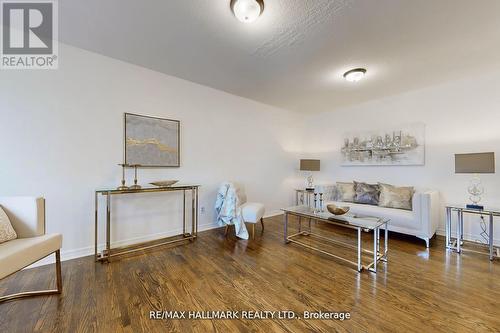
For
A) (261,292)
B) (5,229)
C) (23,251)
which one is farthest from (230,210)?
(5,229)

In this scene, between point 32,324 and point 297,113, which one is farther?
point 297,113

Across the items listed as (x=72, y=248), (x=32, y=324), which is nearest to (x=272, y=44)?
(x=32, y=324)

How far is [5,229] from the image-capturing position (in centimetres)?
166

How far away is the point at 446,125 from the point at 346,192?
6.26 feet

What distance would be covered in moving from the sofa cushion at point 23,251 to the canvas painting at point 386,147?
484 centimetres

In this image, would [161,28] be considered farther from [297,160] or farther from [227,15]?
[297,160]

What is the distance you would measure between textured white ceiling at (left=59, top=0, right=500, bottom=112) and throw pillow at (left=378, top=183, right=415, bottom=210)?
5.80 feet

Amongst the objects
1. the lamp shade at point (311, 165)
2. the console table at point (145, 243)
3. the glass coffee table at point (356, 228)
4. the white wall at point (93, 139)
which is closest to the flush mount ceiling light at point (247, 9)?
the white wall at point (93, 139)

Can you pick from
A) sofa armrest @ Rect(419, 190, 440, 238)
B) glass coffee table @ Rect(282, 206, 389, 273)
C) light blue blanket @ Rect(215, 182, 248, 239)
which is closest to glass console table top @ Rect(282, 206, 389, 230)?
glass coffee table @ Rect(282, 206, 389, 273)

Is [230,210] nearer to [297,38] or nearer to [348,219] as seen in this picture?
[348,219]

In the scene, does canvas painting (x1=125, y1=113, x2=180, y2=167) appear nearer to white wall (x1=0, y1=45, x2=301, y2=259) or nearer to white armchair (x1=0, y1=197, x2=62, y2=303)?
white wall (x1=0, y1=45, x2=301, y2=259)

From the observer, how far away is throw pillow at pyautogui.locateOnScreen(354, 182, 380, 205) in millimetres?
3678

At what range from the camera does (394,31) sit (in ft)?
6.81

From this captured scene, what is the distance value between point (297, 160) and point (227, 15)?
155 inches
